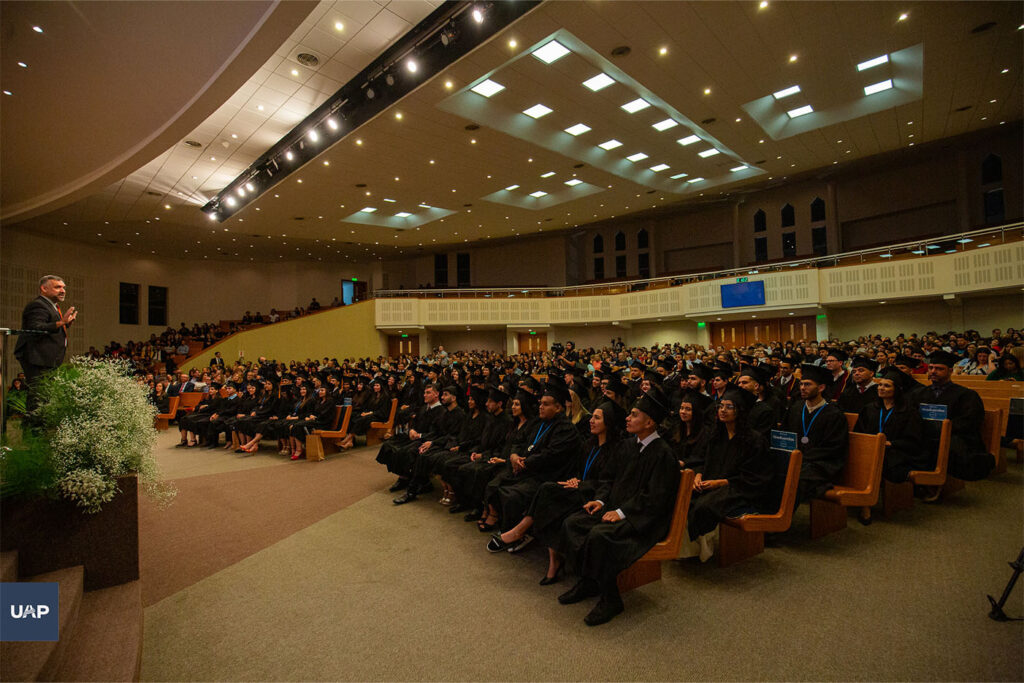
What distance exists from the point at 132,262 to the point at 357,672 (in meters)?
27.5

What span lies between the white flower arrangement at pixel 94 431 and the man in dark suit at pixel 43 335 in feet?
1.97

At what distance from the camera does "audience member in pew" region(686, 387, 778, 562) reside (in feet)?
11.8

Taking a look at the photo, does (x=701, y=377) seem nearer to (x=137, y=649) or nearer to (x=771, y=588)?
(x=771, y=588)

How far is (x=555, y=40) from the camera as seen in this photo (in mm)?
9992

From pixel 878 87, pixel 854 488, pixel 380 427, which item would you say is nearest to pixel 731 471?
pixel 854 488

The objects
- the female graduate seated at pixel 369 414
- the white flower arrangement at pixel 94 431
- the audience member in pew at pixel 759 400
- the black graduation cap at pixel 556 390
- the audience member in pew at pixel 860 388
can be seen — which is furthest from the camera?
the female graduate seated at pixel 369 414

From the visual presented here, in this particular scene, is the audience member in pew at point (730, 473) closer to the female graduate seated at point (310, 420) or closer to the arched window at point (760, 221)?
the female graduate seated at point (310, 420)

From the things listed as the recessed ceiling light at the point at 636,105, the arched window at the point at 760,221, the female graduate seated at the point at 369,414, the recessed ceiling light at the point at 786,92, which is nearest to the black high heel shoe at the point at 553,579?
the female graduate seated at the point at 369,414

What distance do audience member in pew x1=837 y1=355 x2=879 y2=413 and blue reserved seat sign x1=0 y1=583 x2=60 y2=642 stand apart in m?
6.71

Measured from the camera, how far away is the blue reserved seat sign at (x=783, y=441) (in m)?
3.83

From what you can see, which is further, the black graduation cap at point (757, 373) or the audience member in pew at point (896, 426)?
the black graduation cap at point (757, 373)

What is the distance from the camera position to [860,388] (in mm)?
5551

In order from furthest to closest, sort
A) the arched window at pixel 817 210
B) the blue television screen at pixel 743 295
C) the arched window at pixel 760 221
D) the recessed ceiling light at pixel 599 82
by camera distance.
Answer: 1. the arched window at pixel 760 221
2. the arched window at pixel 817 210
3. the blue television screen at pixel 743 295
4. the recessed ceiling light at pixel 599 82

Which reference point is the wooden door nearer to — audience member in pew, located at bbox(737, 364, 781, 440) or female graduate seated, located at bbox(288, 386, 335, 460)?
female graduate seated, located at bbox(288, 386, 335, 460)
